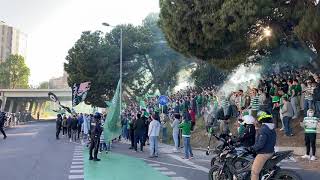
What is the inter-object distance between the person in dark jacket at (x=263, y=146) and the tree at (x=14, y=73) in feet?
317

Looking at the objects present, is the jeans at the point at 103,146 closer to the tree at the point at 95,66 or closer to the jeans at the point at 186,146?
the jeans at the point at 186,146

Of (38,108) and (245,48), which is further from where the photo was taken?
(38,108)

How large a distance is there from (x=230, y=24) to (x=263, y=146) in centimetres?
753

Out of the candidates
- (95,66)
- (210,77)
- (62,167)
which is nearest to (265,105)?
(62,167)

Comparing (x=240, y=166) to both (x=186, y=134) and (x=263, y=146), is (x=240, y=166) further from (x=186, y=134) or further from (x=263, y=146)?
(x=186, y=134)

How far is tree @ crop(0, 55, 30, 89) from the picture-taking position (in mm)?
99375

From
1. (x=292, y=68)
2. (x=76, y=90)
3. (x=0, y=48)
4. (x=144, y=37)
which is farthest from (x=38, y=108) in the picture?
(x=292, y=68)

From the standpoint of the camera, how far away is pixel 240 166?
9.81 metres

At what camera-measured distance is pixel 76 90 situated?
3750 centimetres

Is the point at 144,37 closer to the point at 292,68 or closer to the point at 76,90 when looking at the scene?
the point at 76,90

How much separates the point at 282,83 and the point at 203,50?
4.39m

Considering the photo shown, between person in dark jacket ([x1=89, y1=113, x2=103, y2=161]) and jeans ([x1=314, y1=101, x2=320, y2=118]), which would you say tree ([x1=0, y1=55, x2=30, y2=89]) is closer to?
person in dark jacket ([x1=89, y1=113, x2=103, y2=161])

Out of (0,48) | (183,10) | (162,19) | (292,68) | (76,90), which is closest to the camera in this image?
(183,10)

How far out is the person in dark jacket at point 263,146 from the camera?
28.8 feet
